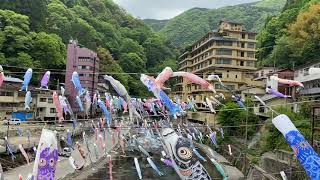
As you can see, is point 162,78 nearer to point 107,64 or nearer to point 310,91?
point 310,91

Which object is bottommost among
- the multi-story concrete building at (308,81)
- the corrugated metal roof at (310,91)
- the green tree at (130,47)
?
the corrugated metal roof at (310,91)

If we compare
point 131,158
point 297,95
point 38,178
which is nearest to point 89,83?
point 131,158

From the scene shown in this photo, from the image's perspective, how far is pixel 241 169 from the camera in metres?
30.1

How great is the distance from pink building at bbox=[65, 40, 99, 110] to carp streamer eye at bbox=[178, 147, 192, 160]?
41250 millimetres

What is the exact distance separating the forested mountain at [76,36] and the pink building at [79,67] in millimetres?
1633

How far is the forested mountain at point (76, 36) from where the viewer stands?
45969mm

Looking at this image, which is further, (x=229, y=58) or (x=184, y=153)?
(x=229, y=58)

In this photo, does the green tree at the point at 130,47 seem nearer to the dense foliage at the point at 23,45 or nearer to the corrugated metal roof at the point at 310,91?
the dense foliage at the point at 23,45

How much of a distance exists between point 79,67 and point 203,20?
215 feet

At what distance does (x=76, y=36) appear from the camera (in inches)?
2596

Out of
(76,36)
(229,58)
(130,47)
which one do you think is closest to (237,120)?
(229,58)

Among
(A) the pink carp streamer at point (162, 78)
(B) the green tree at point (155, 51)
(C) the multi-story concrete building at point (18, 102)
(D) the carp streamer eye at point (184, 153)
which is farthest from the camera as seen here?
(B) the green tree at point (155, 51)

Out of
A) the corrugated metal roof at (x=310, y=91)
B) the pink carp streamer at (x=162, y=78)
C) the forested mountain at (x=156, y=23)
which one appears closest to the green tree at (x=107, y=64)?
the corrugated metal roof at (x=310, y=91)

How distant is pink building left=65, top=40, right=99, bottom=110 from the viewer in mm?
50484
